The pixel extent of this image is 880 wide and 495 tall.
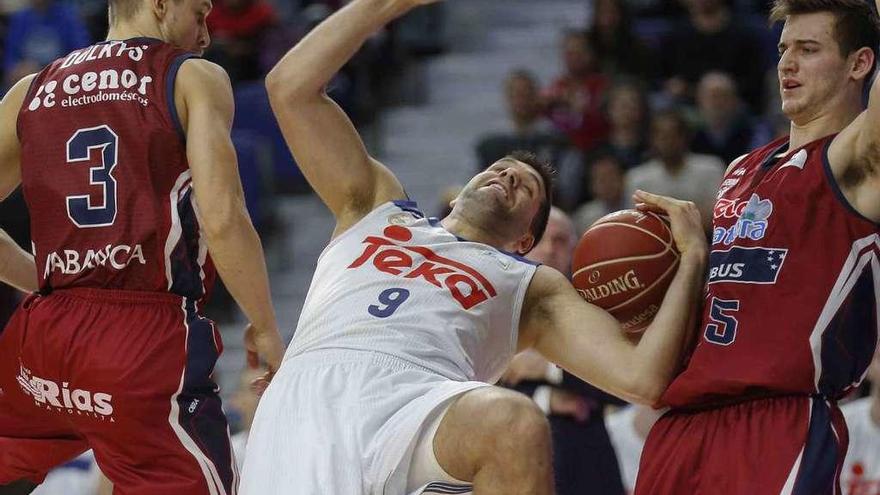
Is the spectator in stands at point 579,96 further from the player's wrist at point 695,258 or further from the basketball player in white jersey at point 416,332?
the player's wrist at point 695,258

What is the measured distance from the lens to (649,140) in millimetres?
11562

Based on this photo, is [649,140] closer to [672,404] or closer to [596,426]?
[596,426]

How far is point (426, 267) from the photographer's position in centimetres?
541

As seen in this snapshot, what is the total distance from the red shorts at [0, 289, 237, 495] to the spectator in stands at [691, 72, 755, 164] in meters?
6.52

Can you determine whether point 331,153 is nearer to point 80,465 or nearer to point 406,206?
point 406,206

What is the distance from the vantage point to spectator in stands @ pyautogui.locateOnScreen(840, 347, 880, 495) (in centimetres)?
834

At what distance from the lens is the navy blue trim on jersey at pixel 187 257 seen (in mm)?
5379

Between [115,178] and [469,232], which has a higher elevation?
[115,178]

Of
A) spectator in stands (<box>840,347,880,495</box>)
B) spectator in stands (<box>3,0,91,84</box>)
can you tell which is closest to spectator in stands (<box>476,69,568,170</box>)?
spectator in stands (<box>3,0,91,84</box>)

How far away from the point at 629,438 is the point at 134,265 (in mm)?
4196

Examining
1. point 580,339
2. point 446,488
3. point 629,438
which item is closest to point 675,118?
point 629,438

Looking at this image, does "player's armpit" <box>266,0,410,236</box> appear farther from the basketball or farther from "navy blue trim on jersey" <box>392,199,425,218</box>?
the basketball

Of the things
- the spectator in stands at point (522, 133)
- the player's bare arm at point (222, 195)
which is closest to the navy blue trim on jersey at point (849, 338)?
the player's bare arm at point (222, 195)

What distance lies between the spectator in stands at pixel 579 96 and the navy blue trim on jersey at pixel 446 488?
7035 mm
